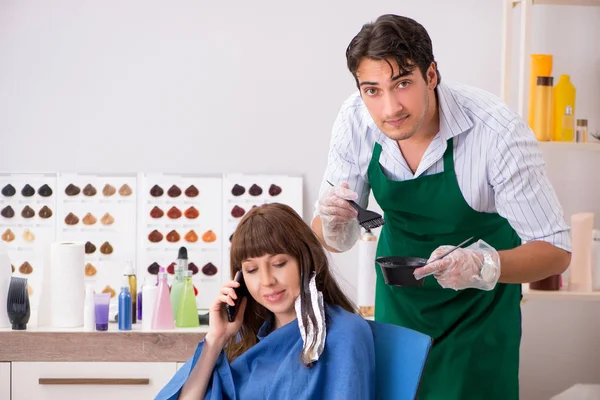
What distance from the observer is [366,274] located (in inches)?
120

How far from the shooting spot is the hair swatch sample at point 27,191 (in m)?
3.19

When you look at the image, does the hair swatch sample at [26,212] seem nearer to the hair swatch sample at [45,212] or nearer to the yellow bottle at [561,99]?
the hair swatch sample at [45,212]

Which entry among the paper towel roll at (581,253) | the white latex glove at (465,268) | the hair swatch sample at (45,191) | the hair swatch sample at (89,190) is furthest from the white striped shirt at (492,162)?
the hair swatch sample at (45,191)

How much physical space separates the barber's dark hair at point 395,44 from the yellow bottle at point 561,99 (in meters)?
1.30

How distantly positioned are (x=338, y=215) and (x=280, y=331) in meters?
0.32

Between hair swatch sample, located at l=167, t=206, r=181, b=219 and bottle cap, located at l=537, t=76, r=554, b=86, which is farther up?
bottle cap, located at l=537, t=76, r=554, b=86

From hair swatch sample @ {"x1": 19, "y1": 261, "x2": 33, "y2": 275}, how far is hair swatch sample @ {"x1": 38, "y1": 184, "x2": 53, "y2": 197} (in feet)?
0.93

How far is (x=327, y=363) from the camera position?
6.28 ft

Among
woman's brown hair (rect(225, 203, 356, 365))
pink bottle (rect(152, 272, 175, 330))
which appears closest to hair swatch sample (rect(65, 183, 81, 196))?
pink bottle (rect(152, 272, 175, 330))

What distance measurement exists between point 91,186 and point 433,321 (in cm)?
169

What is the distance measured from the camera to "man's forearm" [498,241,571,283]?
71.9 inches

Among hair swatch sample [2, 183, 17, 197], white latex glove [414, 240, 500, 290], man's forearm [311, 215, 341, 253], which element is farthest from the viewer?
hair swatch sample [2, 183, 17, 197]

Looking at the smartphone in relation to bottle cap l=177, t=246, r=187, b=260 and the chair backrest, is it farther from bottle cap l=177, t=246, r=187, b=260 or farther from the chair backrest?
bottle cap l=177, t=246, r=187, b=260

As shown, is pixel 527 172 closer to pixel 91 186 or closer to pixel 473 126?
pixel 473 126
